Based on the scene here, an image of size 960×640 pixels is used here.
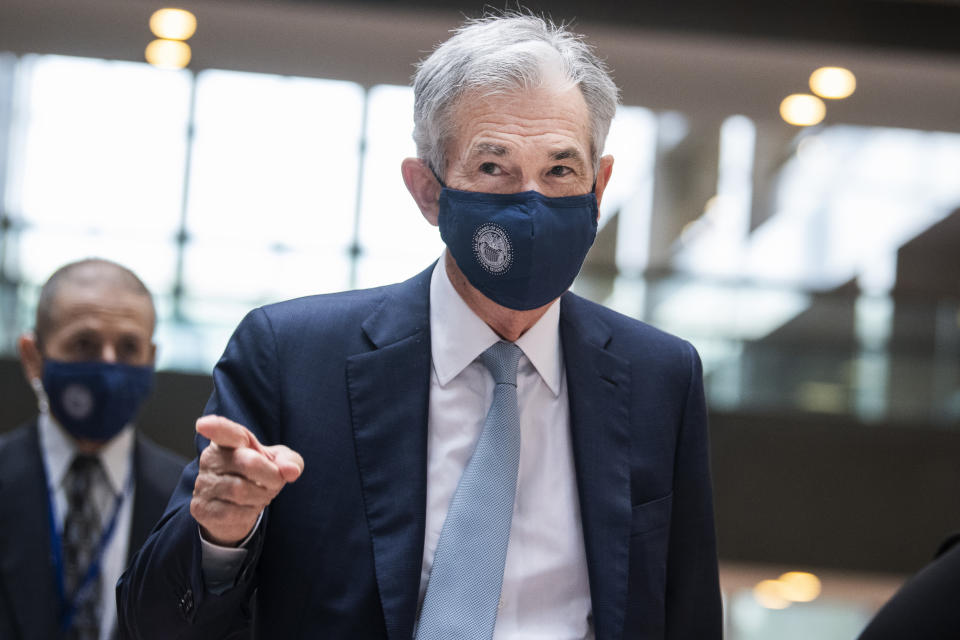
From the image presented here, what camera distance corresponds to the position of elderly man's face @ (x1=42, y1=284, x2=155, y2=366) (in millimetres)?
3516

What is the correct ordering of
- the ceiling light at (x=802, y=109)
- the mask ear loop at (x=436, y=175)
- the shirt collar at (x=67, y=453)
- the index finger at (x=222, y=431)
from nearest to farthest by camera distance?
the index finger at (x=222, y=431) → the mask ear loop at (x=436, y=175) → the shirt collar at (x=67, y=453) → the ceiling light at (x=802, y=109)

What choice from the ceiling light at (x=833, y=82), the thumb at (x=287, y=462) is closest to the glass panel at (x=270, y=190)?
the ceiling light at (x=833, y=82)

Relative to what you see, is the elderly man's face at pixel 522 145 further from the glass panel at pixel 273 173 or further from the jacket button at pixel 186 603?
the glass panel at pixel 273 173

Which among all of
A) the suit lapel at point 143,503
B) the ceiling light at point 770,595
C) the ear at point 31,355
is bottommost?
the ceiling light at point 770,595

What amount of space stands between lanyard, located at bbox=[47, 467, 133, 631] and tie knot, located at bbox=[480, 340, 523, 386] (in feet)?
5.48

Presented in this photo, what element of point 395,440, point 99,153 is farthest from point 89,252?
point 395,440

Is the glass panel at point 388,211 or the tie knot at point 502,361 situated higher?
the glass panel at point 388,211

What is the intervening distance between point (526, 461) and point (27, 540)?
176 centimetres

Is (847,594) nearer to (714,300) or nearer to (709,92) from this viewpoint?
(714,300)

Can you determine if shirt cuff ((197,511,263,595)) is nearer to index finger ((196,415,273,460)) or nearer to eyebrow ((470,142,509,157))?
index finger ((196,415,273,460))

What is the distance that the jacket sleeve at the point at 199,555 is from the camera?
177cm

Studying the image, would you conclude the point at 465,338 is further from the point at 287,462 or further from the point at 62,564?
the point at 62,564

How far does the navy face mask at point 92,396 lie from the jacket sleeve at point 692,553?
6.17 feet

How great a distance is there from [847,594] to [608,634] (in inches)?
304
